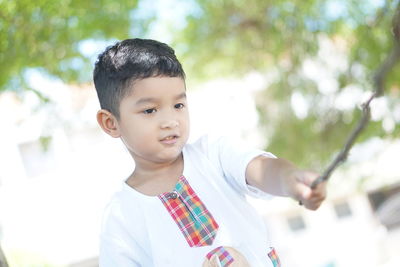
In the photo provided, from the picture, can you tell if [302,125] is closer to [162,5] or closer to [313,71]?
[313,71]

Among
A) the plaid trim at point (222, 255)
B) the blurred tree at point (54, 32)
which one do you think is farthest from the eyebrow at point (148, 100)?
the blurred tree at point (54, 32)

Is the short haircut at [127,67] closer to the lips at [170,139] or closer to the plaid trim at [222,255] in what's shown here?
the lips at [170,139]

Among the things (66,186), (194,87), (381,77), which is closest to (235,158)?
(381,77)

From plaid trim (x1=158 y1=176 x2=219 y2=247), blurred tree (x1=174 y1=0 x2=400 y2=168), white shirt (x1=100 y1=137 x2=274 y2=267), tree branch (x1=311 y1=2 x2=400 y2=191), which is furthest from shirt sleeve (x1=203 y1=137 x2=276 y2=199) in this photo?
blurred tree (x1=174 y1=0 x2=400 y2=168)

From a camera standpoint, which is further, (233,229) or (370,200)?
(370,200)

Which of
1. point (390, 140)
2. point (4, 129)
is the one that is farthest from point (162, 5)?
point (4, 129)

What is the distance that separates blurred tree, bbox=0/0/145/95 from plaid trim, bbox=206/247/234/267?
2167 mm

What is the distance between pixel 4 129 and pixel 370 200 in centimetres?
1164

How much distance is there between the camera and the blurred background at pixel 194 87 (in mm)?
4617

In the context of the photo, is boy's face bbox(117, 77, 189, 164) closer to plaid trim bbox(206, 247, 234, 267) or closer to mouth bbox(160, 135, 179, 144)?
mouth bbox(160, 135, 179, 144)

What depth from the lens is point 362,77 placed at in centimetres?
660

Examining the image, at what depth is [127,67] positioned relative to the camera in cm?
165

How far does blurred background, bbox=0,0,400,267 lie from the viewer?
15.1ft

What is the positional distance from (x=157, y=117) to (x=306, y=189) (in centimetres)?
51
